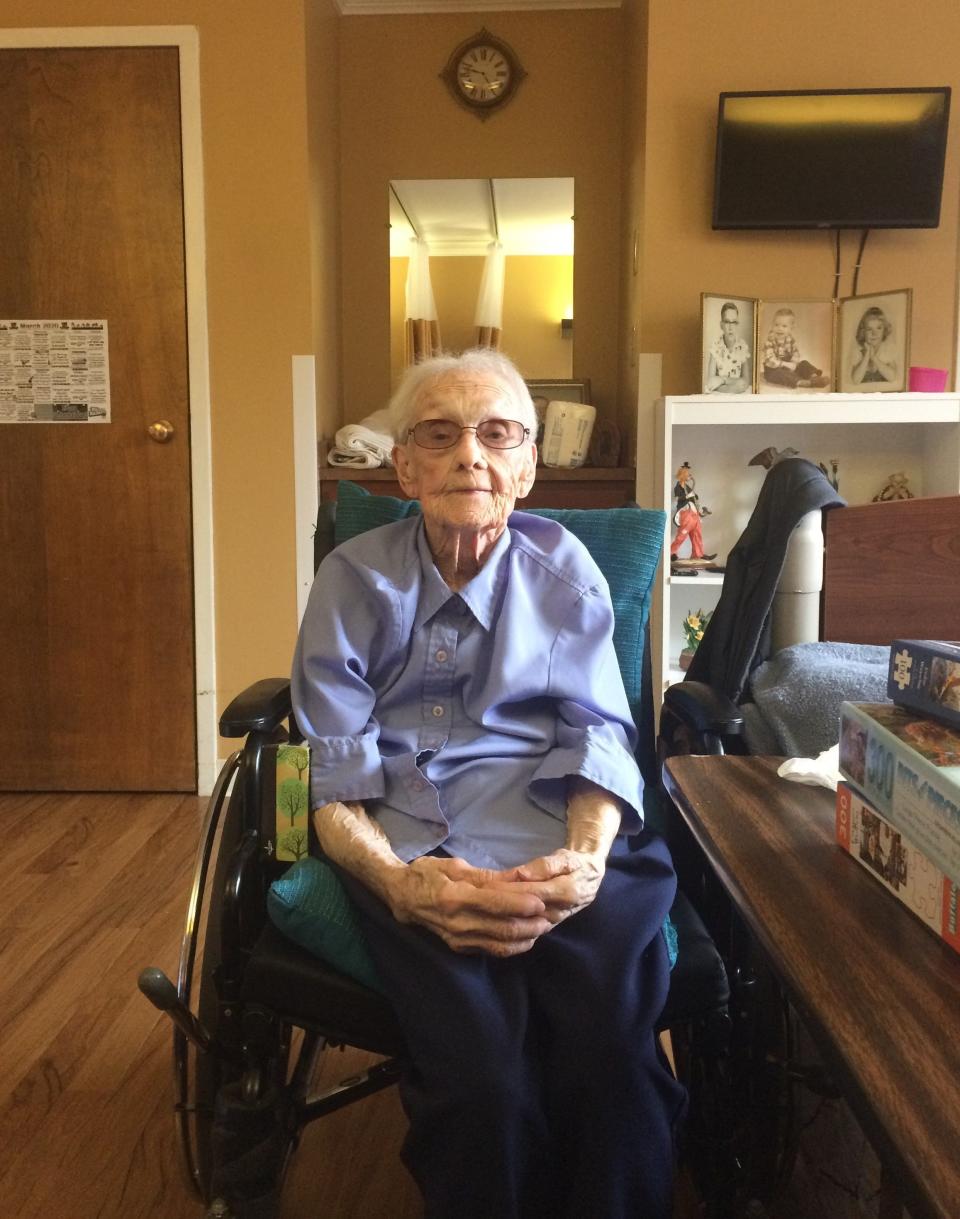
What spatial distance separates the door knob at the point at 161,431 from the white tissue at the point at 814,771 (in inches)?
94.0

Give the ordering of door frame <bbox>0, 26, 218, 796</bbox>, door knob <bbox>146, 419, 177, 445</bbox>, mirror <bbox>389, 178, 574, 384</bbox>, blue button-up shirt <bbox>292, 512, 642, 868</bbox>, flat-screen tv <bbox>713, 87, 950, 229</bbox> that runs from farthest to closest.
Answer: mirror <bbox>389, 178, 574, 384</bbox>, door knob <bbox>146, 419, 177, 445</bbox>, door frame <bbox>0, 26, 218, 796</bbox>, flat-screen tv <bbox>713, 87, 950, 229</bbox>, blue button-up shirt <bbox>292, 512, 642, 868</bbox>

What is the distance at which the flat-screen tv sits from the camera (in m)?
2.79

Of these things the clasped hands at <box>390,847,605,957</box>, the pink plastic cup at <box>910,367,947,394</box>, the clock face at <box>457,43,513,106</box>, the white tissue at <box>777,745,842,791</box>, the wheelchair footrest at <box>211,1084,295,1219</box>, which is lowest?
the wheelchair footrest at <box>211,1084,295,1219</box>

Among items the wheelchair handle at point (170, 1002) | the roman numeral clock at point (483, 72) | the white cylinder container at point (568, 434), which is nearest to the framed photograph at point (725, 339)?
the white cylinder container at point (568, 434)

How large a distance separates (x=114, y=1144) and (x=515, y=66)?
3259 millimetres

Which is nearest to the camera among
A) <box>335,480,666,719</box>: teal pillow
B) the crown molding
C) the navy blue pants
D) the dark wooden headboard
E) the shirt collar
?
the navy blue pants

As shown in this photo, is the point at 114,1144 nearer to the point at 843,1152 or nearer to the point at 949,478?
the point at 843,1152

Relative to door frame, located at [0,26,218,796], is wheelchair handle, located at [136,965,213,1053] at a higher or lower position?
lower

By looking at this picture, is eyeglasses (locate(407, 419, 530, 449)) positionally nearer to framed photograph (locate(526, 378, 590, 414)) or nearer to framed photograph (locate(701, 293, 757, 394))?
framed photograph (locate(701, 293, 757, 394))

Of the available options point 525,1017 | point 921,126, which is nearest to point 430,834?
point 525,1017

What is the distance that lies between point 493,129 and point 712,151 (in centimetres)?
85

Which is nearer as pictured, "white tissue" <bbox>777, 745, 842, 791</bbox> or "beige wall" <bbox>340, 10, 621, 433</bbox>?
"white tissue" <bbox>777, 745, 842, 791</bbox>

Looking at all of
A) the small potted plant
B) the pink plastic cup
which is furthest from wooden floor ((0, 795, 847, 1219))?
the pink plastic cup

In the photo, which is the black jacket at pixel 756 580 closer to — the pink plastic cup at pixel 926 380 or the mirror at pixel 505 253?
the pink plastic cup at pixel 926 380
